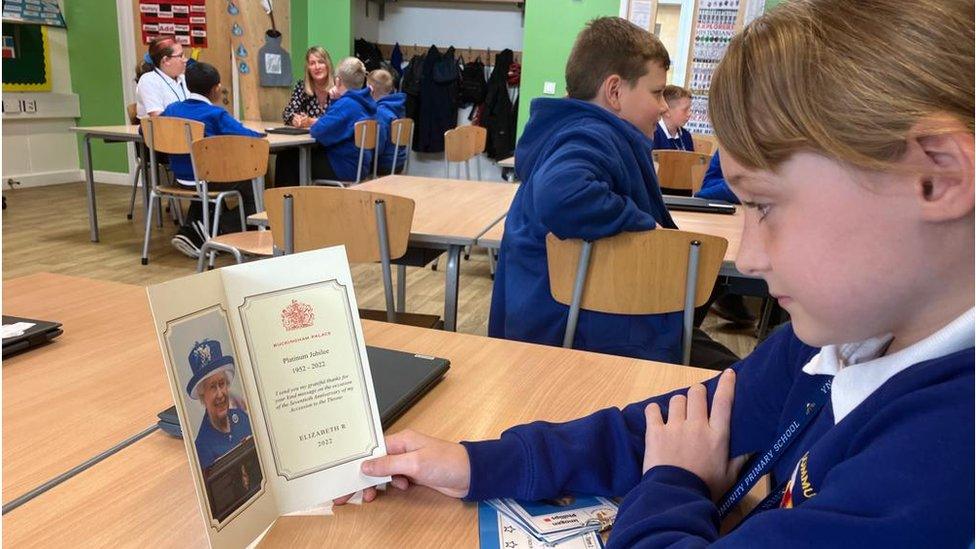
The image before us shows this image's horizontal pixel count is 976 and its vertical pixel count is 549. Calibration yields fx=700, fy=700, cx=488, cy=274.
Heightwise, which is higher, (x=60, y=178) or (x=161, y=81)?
(x=161, y=81)

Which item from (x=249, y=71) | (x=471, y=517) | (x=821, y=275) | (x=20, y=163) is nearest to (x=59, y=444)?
(x=471, y=517)

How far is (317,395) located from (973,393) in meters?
0.55

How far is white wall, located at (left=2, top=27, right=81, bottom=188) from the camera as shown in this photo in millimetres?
6160

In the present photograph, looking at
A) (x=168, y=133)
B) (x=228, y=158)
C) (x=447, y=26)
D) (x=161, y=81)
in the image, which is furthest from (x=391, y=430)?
(x=447, y=26)

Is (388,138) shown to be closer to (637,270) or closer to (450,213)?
(450,213)

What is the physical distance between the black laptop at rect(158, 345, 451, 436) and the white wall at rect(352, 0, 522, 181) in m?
6.06

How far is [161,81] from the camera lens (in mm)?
5262

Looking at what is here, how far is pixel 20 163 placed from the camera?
6273 mm

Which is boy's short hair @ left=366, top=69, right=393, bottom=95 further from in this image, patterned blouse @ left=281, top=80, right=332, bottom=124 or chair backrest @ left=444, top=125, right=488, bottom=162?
chair backrest @ left=444, top=125, right=488, bottom=162

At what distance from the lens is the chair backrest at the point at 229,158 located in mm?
3461

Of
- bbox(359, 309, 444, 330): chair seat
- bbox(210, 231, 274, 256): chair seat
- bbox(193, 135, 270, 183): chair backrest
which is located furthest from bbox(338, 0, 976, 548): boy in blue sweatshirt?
bbox(193, 135, 270, 183): chair backrest

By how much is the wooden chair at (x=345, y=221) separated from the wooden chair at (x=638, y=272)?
49 cm

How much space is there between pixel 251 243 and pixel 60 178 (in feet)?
16.6

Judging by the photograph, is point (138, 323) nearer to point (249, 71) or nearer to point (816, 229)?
point (816, 229)
